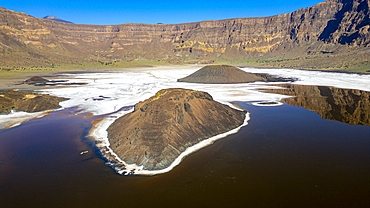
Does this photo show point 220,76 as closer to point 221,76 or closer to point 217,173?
point 221,76

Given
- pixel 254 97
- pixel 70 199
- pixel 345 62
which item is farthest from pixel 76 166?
pixel 345 62

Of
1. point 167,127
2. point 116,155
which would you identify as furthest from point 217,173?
point 116,155

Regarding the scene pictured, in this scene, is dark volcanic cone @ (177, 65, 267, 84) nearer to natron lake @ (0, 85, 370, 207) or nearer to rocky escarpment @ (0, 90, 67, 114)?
rocky escarpment @ (0, 90, 67, 114)

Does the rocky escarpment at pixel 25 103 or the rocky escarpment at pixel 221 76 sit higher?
the rocky escarpment at pixel 221 76

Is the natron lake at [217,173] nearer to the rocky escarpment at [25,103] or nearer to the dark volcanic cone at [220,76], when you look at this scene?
the rocky escarpment at [25,103]

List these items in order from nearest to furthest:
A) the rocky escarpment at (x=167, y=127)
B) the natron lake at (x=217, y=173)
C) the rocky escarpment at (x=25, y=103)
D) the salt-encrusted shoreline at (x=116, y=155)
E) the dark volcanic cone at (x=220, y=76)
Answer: the natron lake at (x=217, y=173)
the salt-encrusted shoreline at (x=116, y=155)
the rocky escarpment at (x=167, y=127)
the rocky escarpment at (x=25, y=103)
the dark volcanic cone at (x=220, y=76)

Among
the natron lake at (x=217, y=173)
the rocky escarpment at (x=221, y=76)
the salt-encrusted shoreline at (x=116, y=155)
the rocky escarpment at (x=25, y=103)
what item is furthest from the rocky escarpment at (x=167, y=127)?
the rocky escarpment at (x=221, y=76)

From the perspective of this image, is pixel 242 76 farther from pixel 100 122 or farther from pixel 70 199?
pixel 70 199
